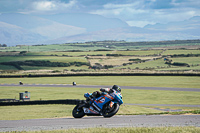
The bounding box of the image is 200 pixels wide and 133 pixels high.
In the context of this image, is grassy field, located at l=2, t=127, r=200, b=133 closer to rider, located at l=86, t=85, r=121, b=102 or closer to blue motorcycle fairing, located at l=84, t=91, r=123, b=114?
blue motorcycle fairing, located at l=84, t=91, r=123, b=114

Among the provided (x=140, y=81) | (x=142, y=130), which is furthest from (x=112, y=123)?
(x=140, y=81)

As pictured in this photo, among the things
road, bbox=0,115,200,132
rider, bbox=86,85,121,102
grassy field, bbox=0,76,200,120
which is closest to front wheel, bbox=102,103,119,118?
road, bbox=0,115,200,132

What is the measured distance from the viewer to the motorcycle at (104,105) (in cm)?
1808

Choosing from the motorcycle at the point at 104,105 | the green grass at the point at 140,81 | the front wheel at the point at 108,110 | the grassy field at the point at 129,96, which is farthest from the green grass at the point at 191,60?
the front wheel at the point at 108,110

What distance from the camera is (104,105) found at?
60.7 feet

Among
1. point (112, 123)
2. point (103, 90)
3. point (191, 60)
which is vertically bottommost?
point (191, 60)

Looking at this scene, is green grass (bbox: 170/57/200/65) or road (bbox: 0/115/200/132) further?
green grass (bbox: 170/57/200/65)

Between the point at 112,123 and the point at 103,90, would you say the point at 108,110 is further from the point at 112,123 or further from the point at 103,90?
the point at 112,123

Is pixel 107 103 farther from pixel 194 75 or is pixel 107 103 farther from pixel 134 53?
pixel 134 53

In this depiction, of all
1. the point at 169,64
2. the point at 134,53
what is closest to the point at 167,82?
the point at 169,64

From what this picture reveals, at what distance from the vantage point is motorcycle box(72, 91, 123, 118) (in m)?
18.1

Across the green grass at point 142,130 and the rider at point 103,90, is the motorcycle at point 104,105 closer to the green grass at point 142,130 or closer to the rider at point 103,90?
the rider at point 103,90

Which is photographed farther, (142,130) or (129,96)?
(129,96)

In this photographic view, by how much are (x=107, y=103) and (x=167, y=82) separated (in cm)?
5721
